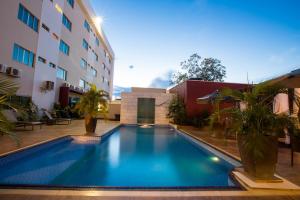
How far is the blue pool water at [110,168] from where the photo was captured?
13.8 feet

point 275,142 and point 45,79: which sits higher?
point 45,79

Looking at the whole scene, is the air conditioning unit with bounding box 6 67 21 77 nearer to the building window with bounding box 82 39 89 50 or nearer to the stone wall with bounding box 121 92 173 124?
the stone wall with bounding box 121 92 173 124

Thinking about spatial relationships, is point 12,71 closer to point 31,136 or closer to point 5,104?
point 31,136

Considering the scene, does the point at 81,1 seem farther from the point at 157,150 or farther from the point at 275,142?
the point at 275,142

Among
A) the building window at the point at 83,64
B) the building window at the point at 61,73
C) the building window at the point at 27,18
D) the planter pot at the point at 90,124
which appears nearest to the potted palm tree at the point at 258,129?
the planter pot at the point at 90,124

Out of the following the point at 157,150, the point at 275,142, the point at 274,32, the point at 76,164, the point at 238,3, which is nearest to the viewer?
the point at 275,142

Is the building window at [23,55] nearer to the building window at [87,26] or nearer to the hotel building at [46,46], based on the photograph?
the hotel building at [46,46]

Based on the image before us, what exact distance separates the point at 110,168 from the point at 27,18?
10.9 metres

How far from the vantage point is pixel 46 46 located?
13.8 m

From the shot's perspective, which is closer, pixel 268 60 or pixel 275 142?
pixel 275 142

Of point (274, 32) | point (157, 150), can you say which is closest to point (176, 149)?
point (157, 150)

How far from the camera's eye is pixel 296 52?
40.4 feet

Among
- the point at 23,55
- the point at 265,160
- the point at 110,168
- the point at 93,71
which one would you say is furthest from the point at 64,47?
the point at 265,160

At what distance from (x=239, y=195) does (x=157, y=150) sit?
5123 millimetres
